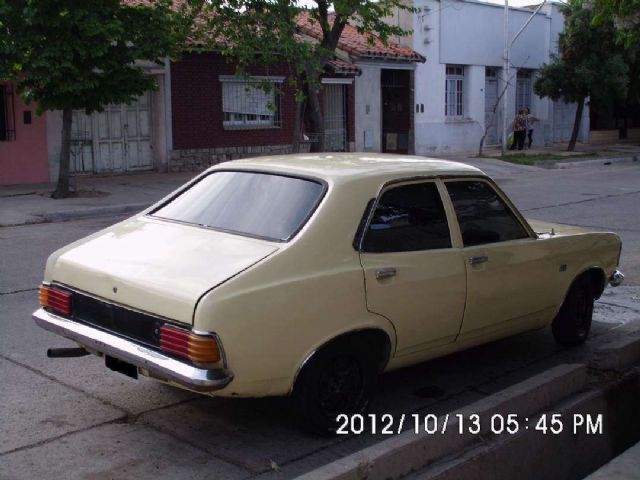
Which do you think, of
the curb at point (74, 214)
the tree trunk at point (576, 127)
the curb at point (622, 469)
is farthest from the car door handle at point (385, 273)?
the tree trunk at point (576, 127)

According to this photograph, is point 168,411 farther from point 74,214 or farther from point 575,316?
point 74,214

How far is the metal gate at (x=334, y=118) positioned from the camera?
977 inches

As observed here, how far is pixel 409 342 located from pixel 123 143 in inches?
653

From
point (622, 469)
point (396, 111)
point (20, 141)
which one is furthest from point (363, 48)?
point (622, 469)

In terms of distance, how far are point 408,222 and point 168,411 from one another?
1847mm

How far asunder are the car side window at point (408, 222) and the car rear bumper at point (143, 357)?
120 centimetres

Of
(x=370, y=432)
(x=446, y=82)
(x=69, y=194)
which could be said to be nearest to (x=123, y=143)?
(x=69, y=194)

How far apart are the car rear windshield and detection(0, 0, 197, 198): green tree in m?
9.80

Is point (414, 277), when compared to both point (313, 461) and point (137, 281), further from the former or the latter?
point (137, 281)

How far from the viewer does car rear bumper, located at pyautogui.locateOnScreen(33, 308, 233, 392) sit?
393cm

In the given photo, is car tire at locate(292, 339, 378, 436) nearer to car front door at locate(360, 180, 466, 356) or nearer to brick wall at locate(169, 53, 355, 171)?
car front door at locate(360, 180, 466, 356)

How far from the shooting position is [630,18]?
8172 millimetres

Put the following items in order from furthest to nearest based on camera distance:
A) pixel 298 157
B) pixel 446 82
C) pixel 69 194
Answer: pixel 446 82 → pixel 69 194 → pixel 298 157

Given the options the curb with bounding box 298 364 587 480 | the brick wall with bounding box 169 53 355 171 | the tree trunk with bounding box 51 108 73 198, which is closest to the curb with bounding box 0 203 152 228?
the tree trunk with bounding box 51 108 73 198
